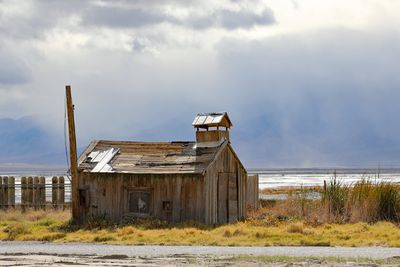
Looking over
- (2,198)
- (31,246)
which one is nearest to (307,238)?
(31,246)

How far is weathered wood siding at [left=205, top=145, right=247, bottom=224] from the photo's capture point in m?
36.2

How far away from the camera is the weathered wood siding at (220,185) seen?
36188 mm

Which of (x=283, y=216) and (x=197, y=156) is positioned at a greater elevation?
(x=197, y=156)

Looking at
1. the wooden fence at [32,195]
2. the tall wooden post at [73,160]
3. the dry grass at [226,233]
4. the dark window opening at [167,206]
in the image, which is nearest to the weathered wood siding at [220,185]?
the dry grass at [226,233]

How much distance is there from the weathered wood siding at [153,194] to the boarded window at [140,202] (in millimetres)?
184

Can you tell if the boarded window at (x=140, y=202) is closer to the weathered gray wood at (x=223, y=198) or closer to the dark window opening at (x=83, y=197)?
the dark window opening at (x=83, y=197)

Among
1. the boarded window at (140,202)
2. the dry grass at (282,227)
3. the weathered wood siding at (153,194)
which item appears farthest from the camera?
the boarded window at (140,202)

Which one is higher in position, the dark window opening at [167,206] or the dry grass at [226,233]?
the dark window opening at [167,206]

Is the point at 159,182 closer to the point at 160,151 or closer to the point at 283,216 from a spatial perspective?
the point at 160,151

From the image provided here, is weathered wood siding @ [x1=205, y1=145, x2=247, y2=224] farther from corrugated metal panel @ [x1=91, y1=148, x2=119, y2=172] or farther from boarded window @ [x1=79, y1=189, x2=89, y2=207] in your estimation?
boarded window @ [x1=79, y1=189, x2=89, y2=207]

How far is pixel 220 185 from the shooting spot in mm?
37438

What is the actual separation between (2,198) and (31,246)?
56.8 ft

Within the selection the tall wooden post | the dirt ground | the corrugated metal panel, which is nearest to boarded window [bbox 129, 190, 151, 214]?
the corrugated metal panel

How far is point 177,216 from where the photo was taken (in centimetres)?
3594
